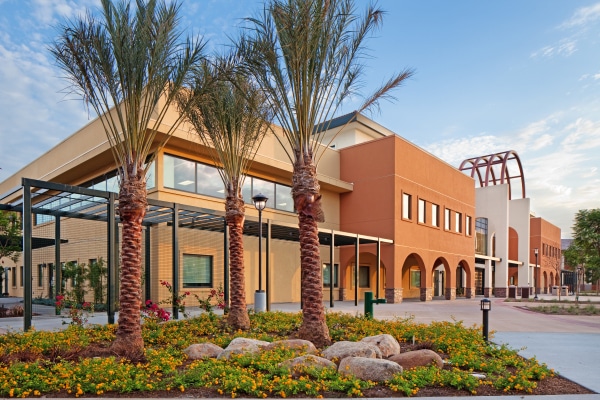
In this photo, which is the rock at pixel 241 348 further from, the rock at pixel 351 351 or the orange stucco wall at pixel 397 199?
the orange stucco wall at pixel 397 199

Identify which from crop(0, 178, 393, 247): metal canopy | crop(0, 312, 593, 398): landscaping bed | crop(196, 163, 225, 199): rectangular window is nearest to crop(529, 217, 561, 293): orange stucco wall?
crop(0, 178, 393, 247): metal canopy

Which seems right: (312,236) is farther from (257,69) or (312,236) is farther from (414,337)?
(257,69)

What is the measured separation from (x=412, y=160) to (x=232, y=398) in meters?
25.0

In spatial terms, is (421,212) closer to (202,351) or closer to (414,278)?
(414,278)

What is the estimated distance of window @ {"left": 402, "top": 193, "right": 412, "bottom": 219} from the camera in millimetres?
27562

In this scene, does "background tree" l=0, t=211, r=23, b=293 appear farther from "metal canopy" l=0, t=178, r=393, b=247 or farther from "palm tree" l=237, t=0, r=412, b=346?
"palm tree" l=237, t=0, r=412, b=346

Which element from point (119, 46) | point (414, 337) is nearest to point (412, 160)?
point (414, 337)

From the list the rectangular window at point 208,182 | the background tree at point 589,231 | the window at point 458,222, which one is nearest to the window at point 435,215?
the window at point 458,222

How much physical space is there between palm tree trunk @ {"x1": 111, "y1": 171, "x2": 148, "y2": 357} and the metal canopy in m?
3.29

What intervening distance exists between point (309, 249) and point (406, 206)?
19331 mm

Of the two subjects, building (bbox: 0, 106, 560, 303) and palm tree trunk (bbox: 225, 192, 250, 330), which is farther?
building (bbox: 0, 106, 560, 303)

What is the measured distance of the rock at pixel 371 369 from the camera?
650cm

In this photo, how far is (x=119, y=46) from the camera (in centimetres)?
827

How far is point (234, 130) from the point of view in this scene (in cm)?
1199
